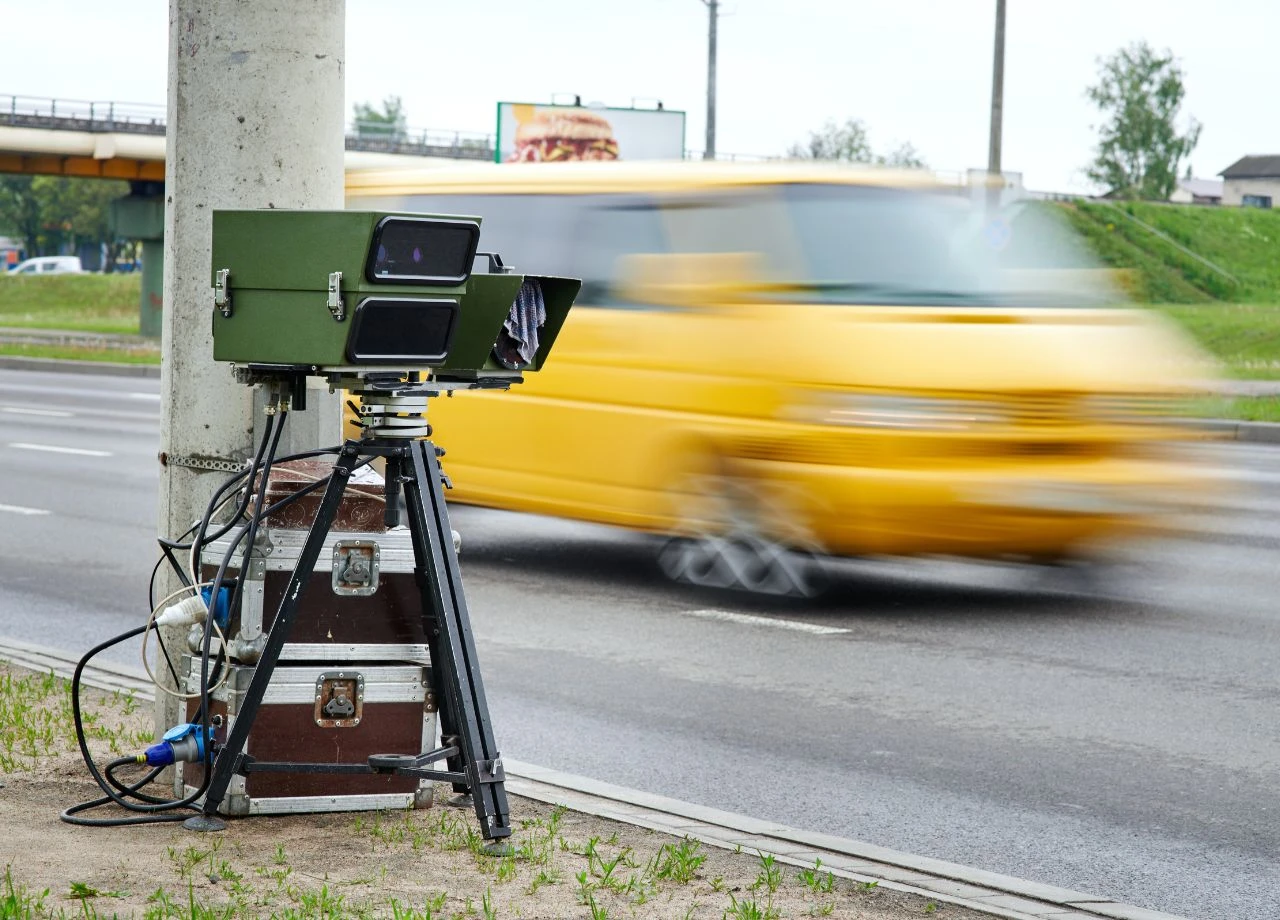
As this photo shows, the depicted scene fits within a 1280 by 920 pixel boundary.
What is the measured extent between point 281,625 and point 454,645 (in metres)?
0.44

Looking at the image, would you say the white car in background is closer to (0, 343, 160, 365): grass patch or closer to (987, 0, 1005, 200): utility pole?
(0, 343, 160, 365): grass patch

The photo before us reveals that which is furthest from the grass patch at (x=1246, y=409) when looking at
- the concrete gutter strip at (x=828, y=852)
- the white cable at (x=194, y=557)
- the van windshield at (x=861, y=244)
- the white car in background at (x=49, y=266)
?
the white car in background at (x=49, y=266)

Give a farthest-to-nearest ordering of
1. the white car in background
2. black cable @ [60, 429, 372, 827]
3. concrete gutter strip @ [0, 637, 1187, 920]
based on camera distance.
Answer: the white car in background, black cable @ [60, 429, 372, 827], concrete gutter strip @ [0, 637, 1187, 920]

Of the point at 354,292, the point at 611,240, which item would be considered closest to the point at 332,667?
the point at 354,292

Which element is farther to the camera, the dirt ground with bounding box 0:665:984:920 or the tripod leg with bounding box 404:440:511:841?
the tripod leg with bounding box 404:440:511:841

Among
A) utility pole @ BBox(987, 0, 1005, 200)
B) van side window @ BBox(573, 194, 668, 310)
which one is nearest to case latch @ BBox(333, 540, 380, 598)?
van side window @ BBox(573, 194, 668, 310)

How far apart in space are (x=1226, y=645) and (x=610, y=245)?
12.3ft

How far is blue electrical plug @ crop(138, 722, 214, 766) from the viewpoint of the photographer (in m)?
4.95

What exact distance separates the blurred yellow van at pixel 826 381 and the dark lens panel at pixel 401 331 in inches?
172

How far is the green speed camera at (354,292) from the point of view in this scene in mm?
4355

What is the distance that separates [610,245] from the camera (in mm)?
10000

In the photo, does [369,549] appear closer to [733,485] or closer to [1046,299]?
[733,485]

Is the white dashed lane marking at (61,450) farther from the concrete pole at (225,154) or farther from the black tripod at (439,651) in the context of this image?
the black tripod at (439,651)

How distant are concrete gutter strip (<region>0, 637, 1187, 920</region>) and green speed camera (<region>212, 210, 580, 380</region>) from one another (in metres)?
1.35
